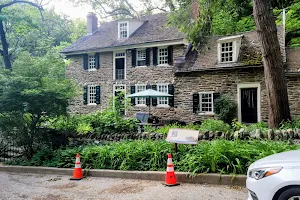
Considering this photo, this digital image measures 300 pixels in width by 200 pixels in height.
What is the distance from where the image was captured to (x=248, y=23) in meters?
20.5

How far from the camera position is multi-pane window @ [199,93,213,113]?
1638cm

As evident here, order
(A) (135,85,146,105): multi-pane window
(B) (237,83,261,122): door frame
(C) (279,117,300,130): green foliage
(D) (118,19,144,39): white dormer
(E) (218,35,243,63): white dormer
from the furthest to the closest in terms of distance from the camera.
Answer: (D) (118,19,144,39): white dormer < (A) (135,85,146,105): multi-pane window < (E) (218,35,243,63): white dormer < (B) (237,83,261,122): door frame < (C) (279,117,300,130): green foliage

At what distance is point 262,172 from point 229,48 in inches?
534

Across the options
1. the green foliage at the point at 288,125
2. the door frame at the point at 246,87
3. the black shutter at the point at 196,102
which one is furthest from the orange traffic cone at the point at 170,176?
the black shutter at the point at 196,102

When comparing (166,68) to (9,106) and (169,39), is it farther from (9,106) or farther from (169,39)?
(9,106)

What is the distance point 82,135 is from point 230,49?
36.2 ft

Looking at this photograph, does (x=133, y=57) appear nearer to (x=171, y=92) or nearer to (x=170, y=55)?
(x=170, y=55)

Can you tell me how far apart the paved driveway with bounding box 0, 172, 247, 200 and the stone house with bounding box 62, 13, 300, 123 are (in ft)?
26.2

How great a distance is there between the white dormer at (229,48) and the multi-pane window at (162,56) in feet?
13.3

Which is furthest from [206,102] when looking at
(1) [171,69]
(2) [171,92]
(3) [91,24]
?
(3) [91,24]

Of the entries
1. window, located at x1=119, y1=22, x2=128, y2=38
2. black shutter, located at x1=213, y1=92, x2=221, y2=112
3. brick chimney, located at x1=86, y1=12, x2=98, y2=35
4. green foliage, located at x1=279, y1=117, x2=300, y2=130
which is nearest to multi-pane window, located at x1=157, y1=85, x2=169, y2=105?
black shutter, located at x1=213, y1=92, x2=221, y2=112

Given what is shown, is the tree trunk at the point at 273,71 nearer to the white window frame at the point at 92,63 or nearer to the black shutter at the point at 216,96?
the black shutter at the point at 216,96

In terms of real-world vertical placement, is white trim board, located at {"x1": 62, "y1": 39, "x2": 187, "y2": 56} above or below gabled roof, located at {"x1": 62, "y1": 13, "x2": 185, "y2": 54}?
below

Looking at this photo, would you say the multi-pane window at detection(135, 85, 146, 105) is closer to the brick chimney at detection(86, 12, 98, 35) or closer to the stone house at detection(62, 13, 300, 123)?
the stone house at detection(62, 13, 300, 123)
